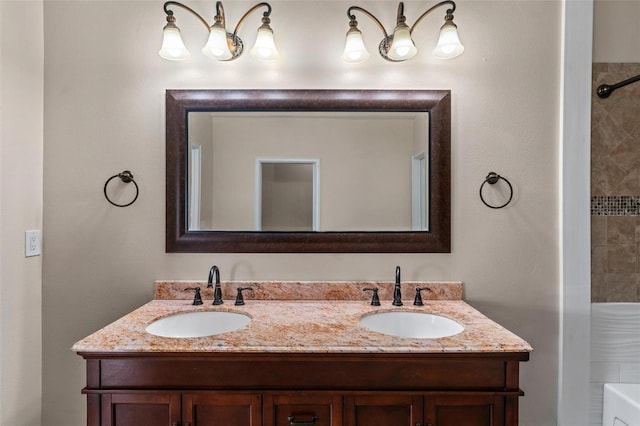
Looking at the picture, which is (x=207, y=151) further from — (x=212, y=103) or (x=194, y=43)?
(x=194, y=43)

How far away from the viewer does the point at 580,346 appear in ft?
5.42

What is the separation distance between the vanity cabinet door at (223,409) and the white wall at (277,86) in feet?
2.04

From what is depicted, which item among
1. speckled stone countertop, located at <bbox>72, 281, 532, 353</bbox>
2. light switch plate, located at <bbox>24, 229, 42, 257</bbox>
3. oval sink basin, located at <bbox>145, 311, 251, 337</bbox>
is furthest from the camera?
light switch plate, located at <bbox>24, 229, 42, 257</bbox>

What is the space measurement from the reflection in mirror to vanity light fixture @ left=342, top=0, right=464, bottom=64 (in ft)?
0.82

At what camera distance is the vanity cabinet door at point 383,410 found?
1171mm

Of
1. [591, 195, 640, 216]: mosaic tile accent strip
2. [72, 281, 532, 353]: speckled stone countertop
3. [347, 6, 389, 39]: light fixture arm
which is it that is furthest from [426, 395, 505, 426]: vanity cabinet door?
[347, 6, 389, 39]: light fixture arm

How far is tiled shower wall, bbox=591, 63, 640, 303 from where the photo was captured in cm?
167

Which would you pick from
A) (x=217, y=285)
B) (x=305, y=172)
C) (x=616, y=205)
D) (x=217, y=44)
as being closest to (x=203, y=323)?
(x=217, y=285)

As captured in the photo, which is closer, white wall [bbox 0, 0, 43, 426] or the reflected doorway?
white wall [bbox 0, 0, 43, 426]

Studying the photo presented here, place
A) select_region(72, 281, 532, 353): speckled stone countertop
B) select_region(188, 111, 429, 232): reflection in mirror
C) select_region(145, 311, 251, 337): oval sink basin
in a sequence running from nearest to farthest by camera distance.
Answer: select_region(72, 281, 532, 353): speckled stone countertop < select_region(145, 311, 251, 337): oval sink basin < select_region(188, 111, 429, 232): reflection in mirror

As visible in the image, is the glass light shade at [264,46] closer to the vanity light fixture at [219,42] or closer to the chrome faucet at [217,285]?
the vanity light fixture at [219,42]

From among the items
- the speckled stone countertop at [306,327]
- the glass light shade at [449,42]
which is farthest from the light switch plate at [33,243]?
the glass light shade at [449,42]

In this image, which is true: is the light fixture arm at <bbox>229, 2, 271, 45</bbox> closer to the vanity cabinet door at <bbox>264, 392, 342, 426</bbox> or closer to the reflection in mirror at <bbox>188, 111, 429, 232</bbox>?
the reflection in mirror at <bbox>188, 111, 429, 232</bbox>

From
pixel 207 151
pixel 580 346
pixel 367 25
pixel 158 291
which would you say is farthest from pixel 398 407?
pixel 367 25
